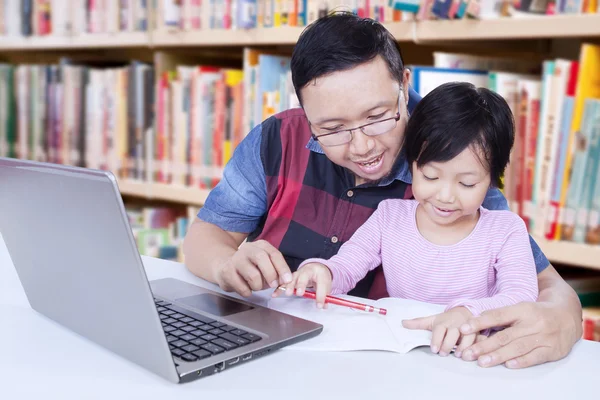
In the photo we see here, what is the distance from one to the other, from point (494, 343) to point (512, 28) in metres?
0.86

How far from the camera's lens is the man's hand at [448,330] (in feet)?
2.44

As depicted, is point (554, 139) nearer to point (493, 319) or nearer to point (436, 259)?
point (436, 259)

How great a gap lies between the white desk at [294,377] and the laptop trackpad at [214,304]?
0.14 metres

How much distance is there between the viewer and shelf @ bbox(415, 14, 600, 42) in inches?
52.3

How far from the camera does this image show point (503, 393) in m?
0.65

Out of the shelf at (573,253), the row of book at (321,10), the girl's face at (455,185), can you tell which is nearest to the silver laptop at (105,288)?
the girl's face at (455,185)

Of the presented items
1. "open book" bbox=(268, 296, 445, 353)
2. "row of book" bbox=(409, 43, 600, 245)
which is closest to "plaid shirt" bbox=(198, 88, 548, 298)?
"open book" bbox=(268, 296, 445, 353)

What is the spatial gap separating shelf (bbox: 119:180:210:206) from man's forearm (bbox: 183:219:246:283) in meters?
0.72

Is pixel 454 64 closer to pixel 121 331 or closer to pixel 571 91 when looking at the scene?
→ pixel 571 91

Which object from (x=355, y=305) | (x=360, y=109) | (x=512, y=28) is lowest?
(x=355, y=305)

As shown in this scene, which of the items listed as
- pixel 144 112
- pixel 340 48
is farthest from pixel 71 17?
pixel 340 48

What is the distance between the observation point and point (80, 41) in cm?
233

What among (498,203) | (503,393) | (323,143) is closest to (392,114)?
(323,143)

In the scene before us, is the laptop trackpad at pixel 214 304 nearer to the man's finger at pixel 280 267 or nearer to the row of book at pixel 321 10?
the man's finger at pixel 280 267
